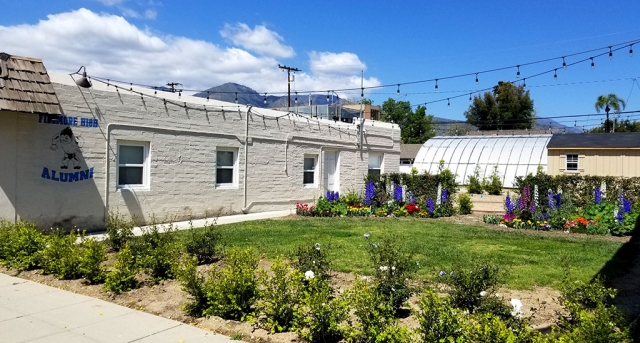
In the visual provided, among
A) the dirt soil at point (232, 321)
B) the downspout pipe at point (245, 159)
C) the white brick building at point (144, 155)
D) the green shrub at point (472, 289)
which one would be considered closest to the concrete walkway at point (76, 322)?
the dirt soil at point (232, 321)

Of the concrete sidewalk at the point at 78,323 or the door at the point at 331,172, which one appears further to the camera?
the door at the point at 331,172

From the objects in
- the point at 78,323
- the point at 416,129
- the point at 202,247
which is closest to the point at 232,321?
the point at 78,323

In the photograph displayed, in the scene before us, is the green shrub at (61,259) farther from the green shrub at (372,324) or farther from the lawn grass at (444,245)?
the green shrub at (372,324)

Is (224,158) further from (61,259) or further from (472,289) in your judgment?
(472,289)

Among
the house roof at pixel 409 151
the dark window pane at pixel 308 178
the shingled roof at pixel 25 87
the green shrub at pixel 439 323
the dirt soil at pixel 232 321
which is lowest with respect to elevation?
the dirt soil at pixel 232 321

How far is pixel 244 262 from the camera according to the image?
5.97 meters

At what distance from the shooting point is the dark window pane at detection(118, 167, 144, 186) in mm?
12492

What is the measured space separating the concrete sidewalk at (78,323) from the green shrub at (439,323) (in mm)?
1971

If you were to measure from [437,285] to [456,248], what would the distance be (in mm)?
3450

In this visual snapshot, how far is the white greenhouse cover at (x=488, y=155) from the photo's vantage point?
101 feet

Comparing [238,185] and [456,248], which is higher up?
[238,185]

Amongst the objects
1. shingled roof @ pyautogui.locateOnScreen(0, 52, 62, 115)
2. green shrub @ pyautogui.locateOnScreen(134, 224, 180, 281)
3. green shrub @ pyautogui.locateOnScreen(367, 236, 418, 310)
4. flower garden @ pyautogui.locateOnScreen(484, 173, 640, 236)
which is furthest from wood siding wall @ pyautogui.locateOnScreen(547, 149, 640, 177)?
shingled roof @ pyautogui.locateOnScreen(0, 52, 62, 115)

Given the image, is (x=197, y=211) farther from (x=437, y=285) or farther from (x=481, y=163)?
(x=481, y=163)

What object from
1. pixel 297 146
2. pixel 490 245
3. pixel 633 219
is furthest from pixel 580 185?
pixel 297 146
